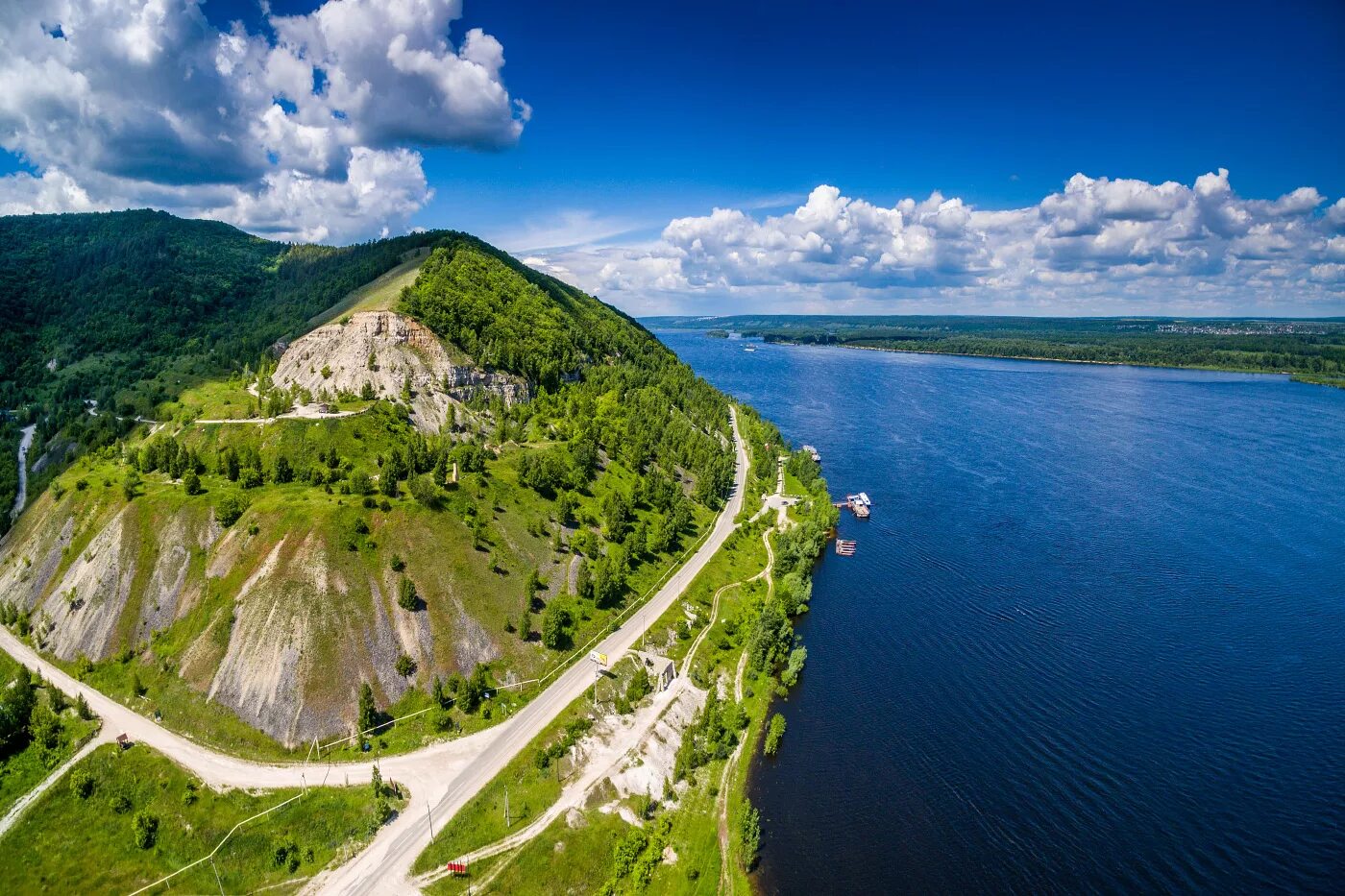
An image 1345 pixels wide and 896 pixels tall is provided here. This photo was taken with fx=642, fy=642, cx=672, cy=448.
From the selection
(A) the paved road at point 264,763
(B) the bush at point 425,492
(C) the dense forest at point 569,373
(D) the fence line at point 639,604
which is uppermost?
(C) the dense forest at point 569,373

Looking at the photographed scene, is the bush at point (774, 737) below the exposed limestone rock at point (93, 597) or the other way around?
below

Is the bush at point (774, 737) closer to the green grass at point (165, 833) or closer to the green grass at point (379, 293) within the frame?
the green grass at point (165, 833)

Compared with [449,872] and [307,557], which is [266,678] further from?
[449,872]

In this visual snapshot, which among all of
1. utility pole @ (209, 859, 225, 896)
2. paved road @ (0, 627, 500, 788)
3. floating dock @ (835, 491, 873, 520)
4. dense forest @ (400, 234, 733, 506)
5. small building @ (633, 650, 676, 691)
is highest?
dense forest @ (400, 234, 733, 506)

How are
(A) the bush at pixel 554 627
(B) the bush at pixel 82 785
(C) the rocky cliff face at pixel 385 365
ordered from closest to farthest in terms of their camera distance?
1. (B) the bush at pixel 82 785
2. (A) the bush at pixel 554 627
3. (C) the rocky cliff face at pixel 385 365

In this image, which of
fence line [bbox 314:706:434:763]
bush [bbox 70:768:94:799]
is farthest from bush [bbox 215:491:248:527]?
fence line [bbox 314:706:434:763]

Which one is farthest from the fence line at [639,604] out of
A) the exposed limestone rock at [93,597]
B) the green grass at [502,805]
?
the exposed limestone rock at [93,597]

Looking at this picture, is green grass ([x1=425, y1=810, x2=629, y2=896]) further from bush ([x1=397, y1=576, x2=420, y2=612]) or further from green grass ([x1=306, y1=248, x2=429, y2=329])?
green grass ([x1=306, y1=248, x2=429, y2=329])
